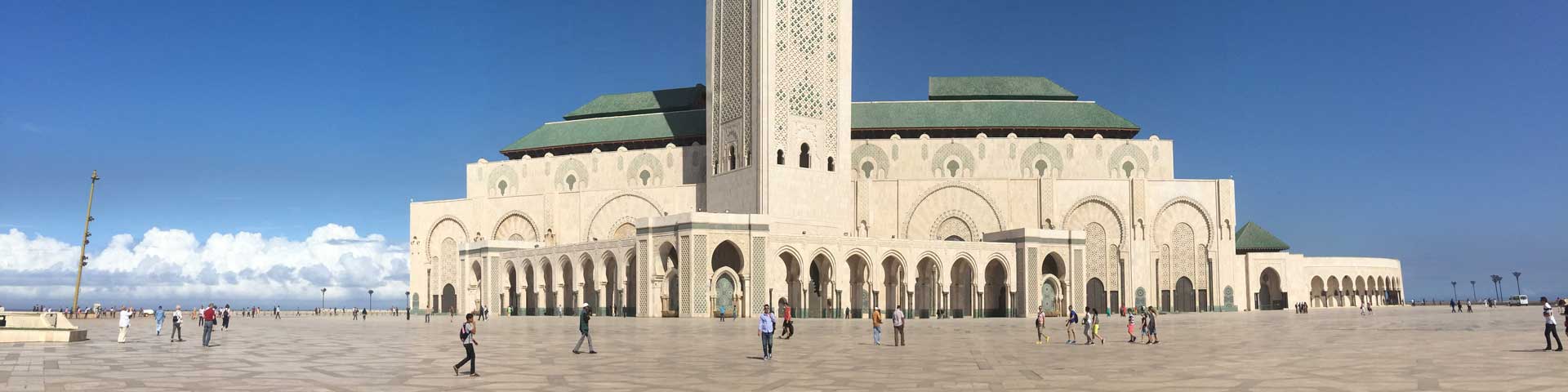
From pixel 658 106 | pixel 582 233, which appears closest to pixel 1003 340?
pixel 582 233

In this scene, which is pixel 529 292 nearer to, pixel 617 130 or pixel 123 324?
pixel 617 130

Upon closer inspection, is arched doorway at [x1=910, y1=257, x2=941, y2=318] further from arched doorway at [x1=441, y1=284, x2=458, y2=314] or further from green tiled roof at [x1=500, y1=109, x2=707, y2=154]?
arched doorway at [x1=441, y1=284, x2=458, y2=314]

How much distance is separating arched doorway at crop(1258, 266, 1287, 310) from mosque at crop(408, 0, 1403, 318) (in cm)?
15

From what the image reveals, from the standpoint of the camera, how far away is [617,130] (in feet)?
231

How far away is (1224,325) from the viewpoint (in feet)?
124

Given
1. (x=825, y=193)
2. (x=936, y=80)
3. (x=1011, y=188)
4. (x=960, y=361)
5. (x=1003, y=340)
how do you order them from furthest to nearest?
(x=936, y=80) < (x=1011, y=188) < (x=825, y=193) < (x=1003, y=340) < (x=960, y=361)

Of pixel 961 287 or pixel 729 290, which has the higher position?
pixel 961 287

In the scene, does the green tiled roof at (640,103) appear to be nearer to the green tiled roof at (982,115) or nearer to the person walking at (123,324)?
the green tiled roof at (982,115)

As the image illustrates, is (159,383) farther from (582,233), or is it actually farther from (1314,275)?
(1314,275)

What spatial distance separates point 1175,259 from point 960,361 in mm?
47620

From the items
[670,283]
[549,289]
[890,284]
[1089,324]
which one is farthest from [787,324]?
[549,289]

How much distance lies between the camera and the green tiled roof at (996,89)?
69.1 metres

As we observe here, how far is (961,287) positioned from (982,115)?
14.1 m

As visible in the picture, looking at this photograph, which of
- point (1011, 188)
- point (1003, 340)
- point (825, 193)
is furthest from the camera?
point (1011, 188)
